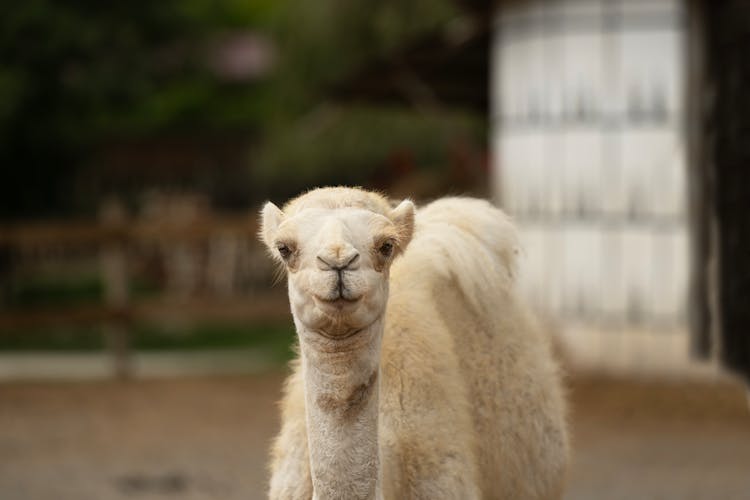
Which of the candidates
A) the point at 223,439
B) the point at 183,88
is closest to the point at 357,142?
the point at 183,88

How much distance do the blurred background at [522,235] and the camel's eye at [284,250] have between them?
581 centimetres

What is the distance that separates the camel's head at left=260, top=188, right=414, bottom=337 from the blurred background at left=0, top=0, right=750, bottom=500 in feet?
18.6

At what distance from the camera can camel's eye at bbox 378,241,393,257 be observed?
4426 mm

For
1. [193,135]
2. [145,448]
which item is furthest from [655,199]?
[193,135]

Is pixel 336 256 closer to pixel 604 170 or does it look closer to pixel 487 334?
pixel 487 334

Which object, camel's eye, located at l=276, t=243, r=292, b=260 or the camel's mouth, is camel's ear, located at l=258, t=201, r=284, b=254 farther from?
the camel's mouth

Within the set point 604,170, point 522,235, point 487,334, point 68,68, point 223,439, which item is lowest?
point 223,439

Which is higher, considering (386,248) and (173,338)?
(386,248)

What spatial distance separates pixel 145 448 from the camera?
11.9 m

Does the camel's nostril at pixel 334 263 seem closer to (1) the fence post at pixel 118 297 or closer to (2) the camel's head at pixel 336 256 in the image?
(2) the camel's head at pixel 336 256

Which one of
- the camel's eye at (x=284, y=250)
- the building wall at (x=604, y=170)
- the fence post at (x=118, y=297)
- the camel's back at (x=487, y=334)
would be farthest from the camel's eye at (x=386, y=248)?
the fence post at (x=118, y=297)

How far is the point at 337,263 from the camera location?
4191 mm

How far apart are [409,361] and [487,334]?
75 centimetres

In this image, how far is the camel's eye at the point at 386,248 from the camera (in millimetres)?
4426
